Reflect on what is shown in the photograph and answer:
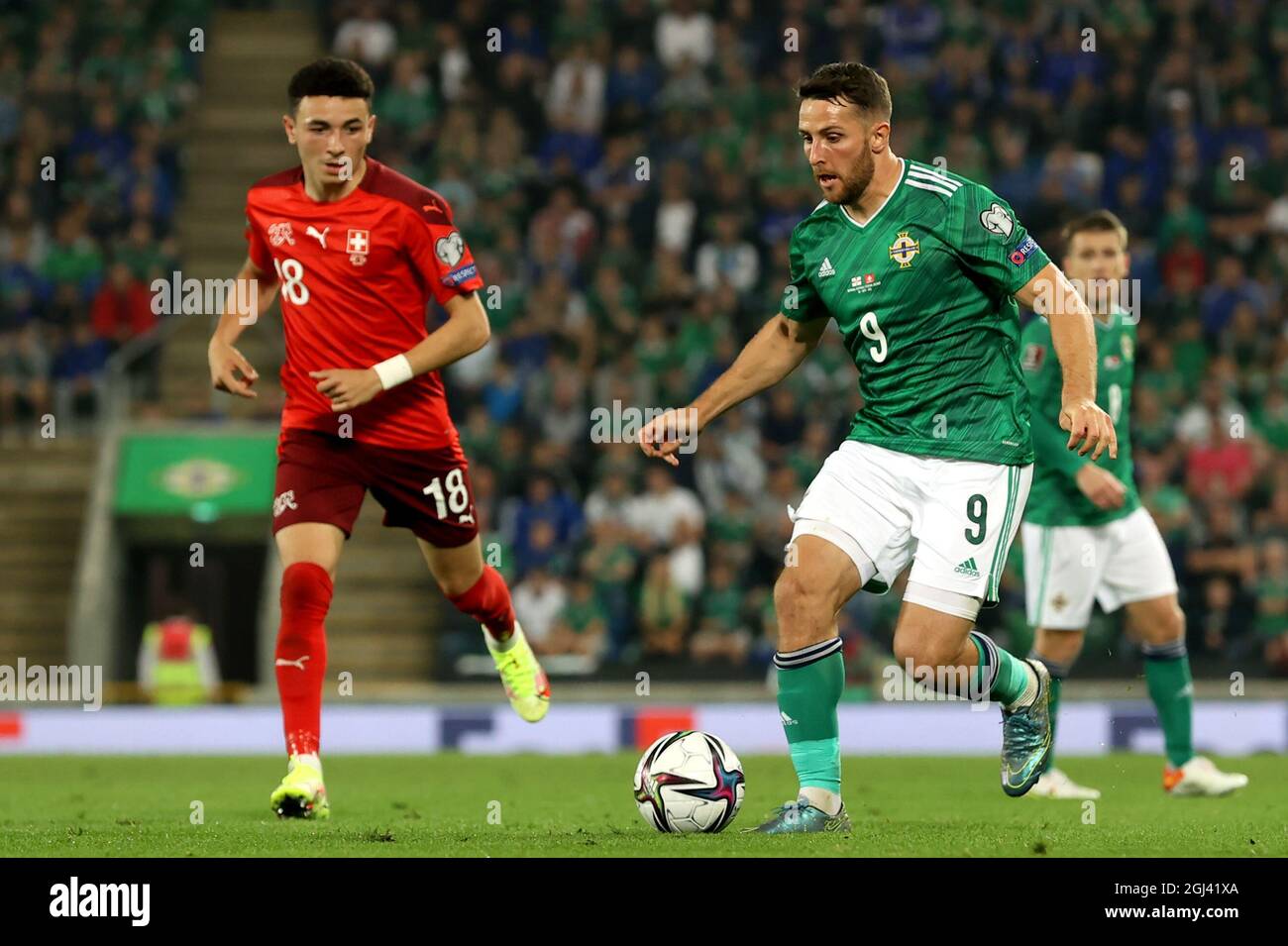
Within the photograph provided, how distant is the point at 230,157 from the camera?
21.6 metres

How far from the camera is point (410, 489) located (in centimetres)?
840

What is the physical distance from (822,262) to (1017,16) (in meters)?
14.8

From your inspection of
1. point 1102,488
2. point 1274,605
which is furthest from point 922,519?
point 1274,605

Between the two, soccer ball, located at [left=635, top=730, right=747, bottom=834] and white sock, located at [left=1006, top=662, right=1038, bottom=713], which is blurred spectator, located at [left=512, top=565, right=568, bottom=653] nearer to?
white sock, located at [left=1006, top=662, right=1038, bottom=713]

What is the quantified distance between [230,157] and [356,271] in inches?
553

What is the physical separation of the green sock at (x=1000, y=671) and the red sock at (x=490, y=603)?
2.58 meters

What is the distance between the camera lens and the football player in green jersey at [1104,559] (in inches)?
368

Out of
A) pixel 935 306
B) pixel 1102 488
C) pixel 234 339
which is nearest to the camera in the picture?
pixel 935 306

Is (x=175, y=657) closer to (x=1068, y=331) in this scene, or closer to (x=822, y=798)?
(x=822, y=798)

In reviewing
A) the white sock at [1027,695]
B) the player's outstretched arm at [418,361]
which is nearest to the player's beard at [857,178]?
the player's outstretched arm at [418,361]

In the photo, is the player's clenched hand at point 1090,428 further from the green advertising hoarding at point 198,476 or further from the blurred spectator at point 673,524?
the green advertising hoarding at point 198,476

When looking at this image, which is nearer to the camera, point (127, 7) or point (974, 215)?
point (974, 215)
